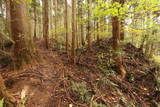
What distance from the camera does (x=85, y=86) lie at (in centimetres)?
414

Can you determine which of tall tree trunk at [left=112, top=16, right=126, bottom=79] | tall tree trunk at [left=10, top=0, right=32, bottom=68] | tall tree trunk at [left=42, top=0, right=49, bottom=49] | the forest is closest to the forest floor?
the forest

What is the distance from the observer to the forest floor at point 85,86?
325 centimetres

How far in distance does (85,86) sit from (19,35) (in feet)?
11.6

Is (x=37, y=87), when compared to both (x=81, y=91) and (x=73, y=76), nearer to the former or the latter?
(x=81, y=91)

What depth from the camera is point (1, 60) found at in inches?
192

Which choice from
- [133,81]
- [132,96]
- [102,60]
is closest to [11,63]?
[102,60]

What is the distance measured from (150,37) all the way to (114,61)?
17.2 feet

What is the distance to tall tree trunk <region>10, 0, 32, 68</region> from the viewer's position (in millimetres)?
4207

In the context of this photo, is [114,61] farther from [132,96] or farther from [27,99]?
[27,99]

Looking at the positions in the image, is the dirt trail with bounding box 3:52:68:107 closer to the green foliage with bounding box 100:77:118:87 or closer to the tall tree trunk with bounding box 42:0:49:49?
the green foliage with bounding box 100:77:118:87

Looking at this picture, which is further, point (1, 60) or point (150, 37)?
point (150, 37)

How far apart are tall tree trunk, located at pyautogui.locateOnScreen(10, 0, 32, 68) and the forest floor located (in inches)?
18.9

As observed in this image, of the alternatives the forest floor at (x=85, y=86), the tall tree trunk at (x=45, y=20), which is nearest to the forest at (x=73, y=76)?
the forest floor at (x=85, y=86)

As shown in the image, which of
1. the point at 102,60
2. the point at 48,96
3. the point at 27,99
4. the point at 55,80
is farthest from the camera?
the point at 102,60
